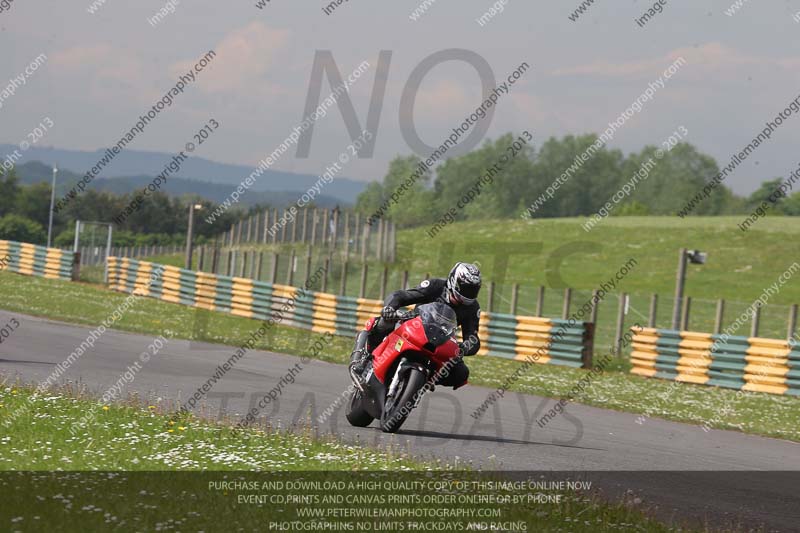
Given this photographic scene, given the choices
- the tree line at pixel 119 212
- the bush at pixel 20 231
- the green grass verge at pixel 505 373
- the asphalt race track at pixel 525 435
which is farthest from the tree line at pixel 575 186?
the asphalt race track at pixel 525 435

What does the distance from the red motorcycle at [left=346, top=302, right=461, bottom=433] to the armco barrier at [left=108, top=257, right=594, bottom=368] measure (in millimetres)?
13754

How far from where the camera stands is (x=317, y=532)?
5.88 m

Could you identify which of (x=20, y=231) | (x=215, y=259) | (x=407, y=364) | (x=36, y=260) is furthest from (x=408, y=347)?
(x=20, y=231)

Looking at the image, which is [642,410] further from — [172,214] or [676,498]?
[172,214]

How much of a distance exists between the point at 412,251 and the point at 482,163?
292ft

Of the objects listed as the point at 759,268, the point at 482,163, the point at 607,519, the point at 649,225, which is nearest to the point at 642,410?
the point at 607,519

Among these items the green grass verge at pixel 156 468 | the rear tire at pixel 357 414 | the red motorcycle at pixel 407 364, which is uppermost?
the red motorcycle at pixel 407 364

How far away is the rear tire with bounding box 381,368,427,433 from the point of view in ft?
33.9

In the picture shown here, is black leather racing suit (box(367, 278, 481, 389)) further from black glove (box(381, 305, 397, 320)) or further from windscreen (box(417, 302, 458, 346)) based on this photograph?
windscreen (box(417, 302, 458, 346))

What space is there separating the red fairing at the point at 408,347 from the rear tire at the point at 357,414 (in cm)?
55

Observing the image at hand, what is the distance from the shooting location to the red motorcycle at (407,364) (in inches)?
406

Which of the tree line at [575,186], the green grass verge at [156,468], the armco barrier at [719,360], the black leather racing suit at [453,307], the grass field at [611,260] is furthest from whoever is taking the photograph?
the tree line at [575,186]

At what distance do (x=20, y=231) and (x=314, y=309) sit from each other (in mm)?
66930

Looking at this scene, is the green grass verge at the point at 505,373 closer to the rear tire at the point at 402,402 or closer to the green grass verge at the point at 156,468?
the rear tire at the point at 402,402
